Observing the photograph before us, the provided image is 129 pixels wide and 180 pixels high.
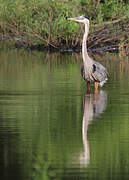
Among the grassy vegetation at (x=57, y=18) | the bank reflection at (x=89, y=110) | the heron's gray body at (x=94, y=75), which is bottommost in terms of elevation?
the bank reflection at (x=89, y=110)

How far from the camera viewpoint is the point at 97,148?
896 cm

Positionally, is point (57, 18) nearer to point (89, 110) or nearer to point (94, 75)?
point (94, 75)

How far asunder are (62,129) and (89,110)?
81.8 inches

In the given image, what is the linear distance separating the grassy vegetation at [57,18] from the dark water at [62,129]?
501 inches

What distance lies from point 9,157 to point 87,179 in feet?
4.56

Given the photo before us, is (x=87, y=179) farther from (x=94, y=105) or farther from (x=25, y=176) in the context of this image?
(x=94, y=105)

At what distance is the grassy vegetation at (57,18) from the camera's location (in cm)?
3142

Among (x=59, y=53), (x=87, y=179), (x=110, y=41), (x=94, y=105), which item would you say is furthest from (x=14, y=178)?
(x=110, y=41)

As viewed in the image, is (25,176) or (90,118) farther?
(90,118)

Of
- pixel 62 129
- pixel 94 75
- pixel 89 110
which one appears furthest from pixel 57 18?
pixel 62 129

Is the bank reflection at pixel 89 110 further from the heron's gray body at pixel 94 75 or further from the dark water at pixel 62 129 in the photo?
the heron's gray body at pixel 94 75

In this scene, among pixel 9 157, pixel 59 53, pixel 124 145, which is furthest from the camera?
pixel 59 53

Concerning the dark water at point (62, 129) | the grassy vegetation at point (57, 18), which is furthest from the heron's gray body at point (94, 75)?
the grassy vegetation at point (57, 18)

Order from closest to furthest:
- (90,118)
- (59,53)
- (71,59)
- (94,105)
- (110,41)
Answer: (90,118) < (94,105) < (71,59) < (59,53) < (110,41)
